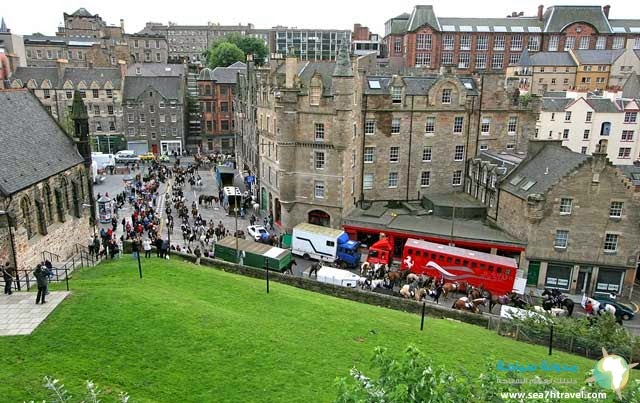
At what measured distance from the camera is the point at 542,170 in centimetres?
3716

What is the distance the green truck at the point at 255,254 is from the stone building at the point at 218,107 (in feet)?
164

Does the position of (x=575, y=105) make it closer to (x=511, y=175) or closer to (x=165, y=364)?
(x=511, y=175)

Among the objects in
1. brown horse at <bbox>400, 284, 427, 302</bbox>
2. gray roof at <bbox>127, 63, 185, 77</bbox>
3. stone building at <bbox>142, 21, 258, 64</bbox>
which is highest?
stone building at <bbox>142, 21, 258, 64</bbox>

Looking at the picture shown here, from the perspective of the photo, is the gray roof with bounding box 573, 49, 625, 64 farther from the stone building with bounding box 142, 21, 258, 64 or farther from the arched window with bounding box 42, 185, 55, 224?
the stone building with bounding box 142, 21, 258, 64

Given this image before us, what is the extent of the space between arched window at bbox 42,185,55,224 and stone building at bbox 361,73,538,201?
26530mm

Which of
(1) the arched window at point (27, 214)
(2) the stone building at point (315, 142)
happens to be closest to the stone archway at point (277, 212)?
(2) the stone building at point (315, 142)

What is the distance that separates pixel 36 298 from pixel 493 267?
27069mm

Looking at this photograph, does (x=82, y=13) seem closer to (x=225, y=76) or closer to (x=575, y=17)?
(x=225, y=76)

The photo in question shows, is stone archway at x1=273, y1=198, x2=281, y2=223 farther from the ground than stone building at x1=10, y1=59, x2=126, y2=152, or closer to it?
closer to it

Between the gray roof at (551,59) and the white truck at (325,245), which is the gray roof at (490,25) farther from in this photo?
the white truck at (325,245)

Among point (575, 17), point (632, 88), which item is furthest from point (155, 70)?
point (575, 17)

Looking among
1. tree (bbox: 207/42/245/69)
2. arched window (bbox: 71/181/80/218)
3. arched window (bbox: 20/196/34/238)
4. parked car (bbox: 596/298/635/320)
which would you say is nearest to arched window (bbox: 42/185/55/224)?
arched window (bbox: 20/196/34/238)

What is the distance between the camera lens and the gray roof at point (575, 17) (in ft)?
313

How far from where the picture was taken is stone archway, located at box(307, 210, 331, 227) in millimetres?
43031
